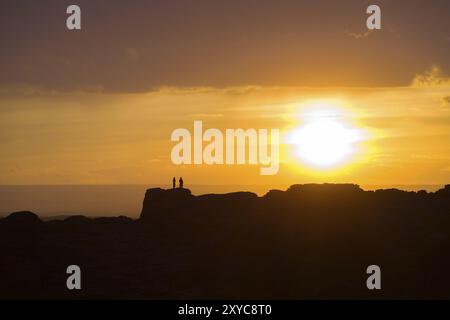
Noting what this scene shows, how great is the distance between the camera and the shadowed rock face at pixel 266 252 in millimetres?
89812

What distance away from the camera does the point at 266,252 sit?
308 ft

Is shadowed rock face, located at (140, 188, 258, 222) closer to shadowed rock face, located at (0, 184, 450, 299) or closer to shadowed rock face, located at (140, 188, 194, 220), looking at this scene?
shadowed rock face, located at (140, 188, 194, 220)

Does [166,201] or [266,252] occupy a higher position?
[166,201]

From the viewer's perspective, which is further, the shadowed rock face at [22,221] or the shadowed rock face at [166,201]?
the shadowed rock face at [166,201]

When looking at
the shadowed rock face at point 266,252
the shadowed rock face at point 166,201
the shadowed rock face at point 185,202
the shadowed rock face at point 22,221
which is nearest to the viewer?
the shadowed rock face at point 266,252

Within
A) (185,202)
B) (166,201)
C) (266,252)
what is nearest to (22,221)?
(166,201)

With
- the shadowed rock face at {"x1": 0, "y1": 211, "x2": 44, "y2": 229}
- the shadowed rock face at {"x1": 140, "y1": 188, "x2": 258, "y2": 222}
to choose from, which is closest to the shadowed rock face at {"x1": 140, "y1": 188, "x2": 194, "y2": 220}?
the shadowed rock face at {"x1": 140, "y1": 188, "x2": 258, "y2": 222}

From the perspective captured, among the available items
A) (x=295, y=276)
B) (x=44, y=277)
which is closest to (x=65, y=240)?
(x=44, y=277)

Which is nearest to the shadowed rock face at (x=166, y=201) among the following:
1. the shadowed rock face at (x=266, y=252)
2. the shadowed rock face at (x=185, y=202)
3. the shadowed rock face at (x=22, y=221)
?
the shadowed rock face at (x=185, y=202)

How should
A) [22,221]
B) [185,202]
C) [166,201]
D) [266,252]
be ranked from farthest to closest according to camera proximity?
[166,201] → [185,202] → [22,221] → [266,252]

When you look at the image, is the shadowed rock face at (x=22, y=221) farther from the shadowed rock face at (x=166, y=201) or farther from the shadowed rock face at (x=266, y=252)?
the shadowed rock face at (x=166, y=201)

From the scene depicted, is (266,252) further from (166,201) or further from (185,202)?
(166,201)

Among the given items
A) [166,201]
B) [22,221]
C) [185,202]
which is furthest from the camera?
[166,201]

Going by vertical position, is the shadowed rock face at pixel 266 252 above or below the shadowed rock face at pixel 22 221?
below
